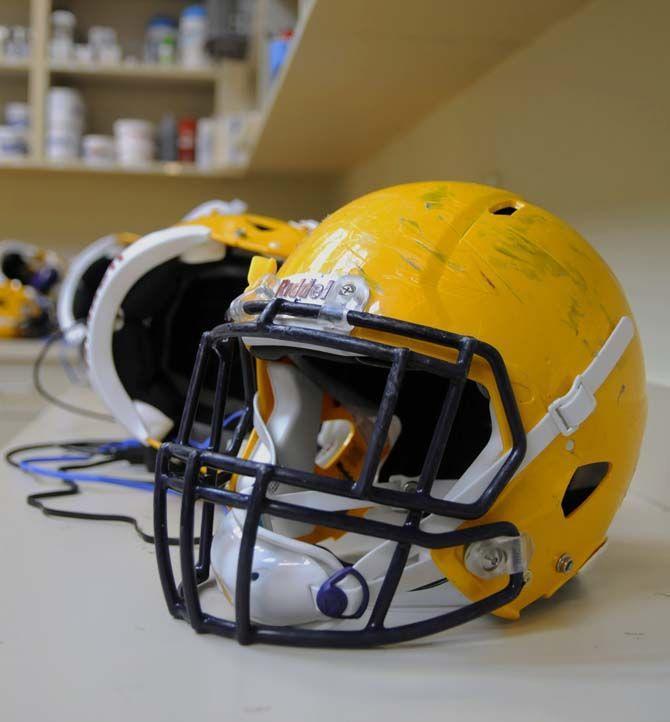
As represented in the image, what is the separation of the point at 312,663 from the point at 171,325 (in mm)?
697

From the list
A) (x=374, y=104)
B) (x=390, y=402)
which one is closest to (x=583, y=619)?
(x=390, y=402)

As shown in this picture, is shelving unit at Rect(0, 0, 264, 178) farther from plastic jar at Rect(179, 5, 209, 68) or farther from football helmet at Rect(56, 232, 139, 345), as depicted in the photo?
football helmet at Rect(56, 232, 139, 345)

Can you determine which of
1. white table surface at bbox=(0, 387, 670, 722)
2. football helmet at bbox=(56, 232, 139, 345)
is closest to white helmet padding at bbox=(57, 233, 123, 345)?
football helmet at bbox=(56, 232, 139, 345)

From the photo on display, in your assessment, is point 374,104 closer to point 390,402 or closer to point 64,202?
point 390,402

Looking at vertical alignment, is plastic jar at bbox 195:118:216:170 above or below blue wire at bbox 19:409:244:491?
above

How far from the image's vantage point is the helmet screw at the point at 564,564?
585mm

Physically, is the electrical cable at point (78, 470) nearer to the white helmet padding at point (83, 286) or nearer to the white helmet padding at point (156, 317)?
the white helmet padding at point (156, 317)

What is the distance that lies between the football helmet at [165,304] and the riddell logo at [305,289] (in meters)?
0.35

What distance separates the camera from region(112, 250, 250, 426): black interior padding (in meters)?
1.04

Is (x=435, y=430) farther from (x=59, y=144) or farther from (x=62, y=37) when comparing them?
(x=62, y=37)

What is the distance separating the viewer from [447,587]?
562 millimetres

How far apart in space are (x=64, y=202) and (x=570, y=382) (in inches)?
92.8

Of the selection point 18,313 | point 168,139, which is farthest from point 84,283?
point 168,139

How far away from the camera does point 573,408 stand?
56 cm
